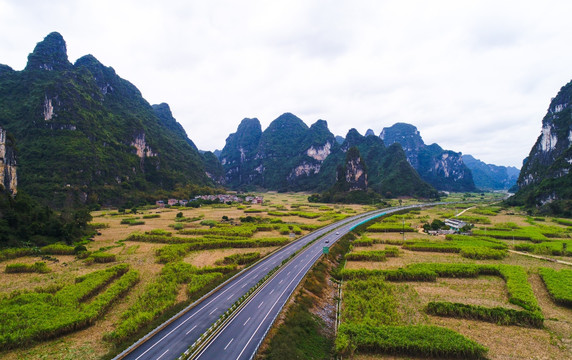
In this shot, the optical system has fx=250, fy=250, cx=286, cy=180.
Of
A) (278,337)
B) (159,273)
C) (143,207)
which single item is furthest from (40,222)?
(143,207)

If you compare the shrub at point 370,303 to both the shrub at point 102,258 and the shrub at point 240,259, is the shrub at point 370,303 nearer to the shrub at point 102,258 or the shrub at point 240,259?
the shrub at point 240,259

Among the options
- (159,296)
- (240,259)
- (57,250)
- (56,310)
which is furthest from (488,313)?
(57,250)

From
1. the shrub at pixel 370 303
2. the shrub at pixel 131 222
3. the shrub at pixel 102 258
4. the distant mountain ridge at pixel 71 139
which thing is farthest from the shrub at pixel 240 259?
the distant mountain ridge at pixel 71 139

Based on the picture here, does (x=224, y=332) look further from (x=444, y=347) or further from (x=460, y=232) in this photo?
(x=460, y=232)

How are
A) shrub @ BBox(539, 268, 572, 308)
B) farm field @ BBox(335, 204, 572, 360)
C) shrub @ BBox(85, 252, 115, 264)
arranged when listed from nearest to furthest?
1. farm field @ BBox(335, 204, 572, 360)
2. shrub @ BBox(539, 268, 572, 308)
3. shrub @ BBox(85, 252, 115, 264)

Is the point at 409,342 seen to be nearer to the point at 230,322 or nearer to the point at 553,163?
the point at 230,322

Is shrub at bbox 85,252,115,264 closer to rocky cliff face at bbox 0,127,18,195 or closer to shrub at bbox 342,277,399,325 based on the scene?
rocky cliff face at bbox 0,127,18,195

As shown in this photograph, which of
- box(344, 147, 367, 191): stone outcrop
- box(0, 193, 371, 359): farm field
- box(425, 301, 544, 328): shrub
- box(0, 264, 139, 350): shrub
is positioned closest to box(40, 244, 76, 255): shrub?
box(0, 193, 371, 359): farm field
